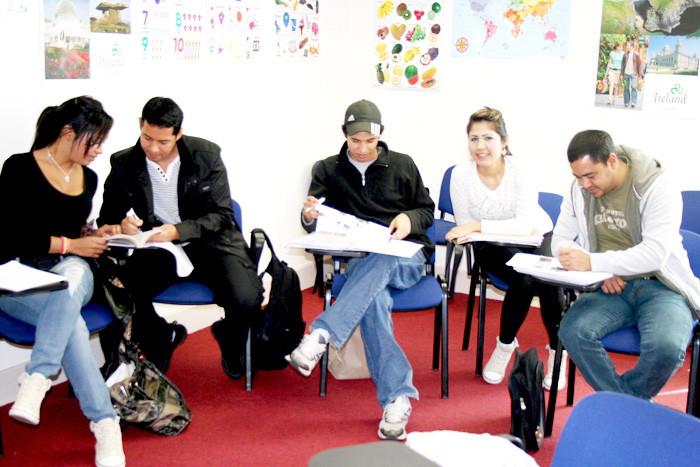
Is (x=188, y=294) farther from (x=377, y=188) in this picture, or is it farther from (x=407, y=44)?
(x=407, y=44)

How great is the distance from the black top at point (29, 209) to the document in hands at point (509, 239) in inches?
64.2

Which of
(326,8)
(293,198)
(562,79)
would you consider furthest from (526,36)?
(293,198)

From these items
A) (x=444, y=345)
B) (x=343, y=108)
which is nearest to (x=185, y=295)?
(x=444, y=345)

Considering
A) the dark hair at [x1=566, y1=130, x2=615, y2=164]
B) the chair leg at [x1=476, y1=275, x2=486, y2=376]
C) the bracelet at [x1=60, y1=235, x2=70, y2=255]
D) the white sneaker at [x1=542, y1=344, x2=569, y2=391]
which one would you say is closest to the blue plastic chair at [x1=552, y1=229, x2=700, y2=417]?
the dark hair at [x1=566, y1=130, x2=615, y2=164]

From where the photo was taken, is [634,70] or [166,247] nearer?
[166,247]

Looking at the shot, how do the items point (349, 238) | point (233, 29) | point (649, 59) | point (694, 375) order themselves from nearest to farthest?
point (694, 375) → point (349, 238) → point (233, 29) → point (649, 59)

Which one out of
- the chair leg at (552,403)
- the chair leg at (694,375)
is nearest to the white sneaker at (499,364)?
the chair leg at (552,403)

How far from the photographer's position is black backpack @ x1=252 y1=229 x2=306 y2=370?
320 cm

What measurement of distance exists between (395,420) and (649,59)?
2543 millimetres

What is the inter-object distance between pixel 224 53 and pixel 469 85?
160cm

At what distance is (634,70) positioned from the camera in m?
4.07

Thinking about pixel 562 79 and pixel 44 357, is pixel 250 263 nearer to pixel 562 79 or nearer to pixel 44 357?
pixel 44 357

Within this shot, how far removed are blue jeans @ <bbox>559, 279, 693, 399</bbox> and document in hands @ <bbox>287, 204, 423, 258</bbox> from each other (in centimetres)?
69

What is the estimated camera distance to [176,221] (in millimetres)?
3184
